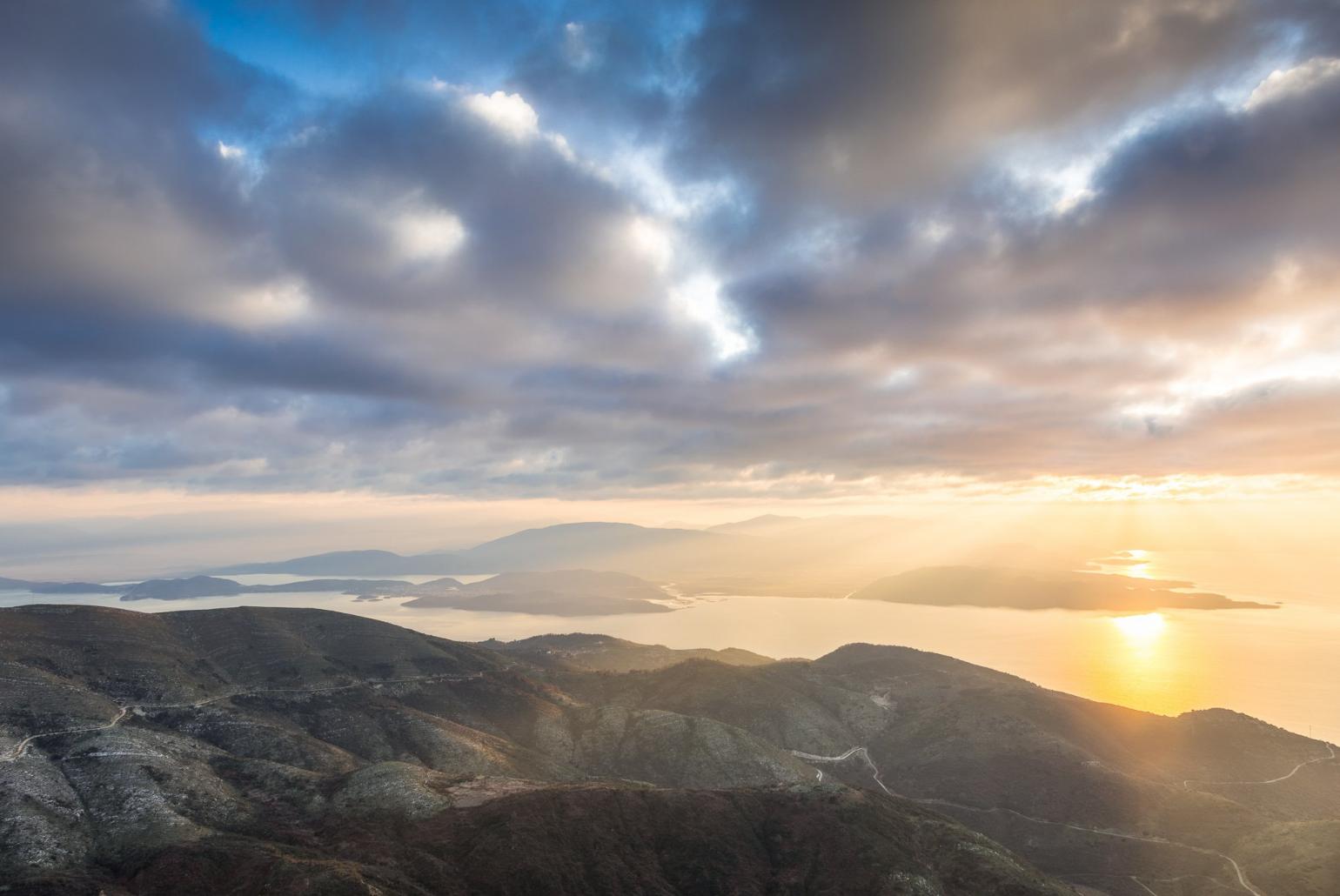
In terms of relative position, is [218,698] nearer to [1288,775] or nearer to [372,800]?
[372,800]

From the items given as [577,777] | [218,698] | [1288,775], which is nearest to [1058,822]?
[1288,775]

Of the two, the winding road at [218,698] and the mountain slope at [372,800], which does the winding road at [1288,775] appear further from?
the winding road at [218,698]

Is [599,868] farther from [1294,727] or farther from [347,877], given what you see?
[1294,727]

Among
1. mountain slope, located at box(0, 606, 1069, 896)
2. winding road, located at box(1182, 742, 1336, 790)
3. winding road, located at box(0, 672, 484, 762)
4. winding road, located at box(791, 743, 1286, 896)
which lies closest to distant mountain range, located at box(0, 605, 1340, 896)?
mountain slope, located at box(0, 606, 1069, 896)

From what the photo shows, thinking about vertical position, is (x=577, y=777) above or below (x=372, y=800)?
below

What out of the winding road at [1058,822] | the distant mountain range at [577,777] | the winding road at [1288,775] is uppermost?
the distant mountain range at [577,777]

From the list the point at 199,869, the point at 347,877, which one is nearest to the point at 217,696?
the point at 199,869

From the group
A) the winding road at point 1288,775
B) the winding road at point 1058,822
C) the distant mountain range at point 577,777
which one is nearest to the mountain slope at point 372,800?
the distant mountain range at point 577,777
